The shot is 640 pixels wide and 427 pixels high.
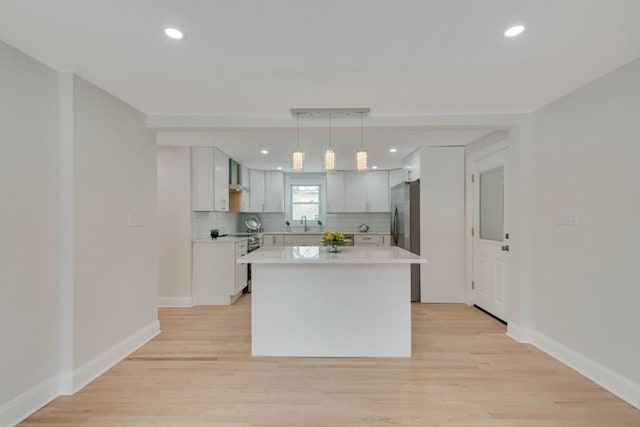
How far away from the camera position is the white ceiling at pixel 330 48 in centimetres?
158

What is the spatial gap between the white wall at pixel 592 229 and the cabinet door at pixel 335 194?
392 centimetres

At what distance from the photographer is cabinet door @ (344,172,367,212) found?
258 inches

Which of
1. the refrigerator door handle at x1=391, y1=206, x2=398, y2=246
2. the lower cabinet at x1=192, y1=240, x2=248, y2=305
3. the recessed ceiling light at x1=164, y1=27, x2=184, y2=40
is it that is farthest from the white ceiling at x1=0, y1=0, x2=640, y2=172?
the refrigerator door handle at x1=391, y1=206, x2=398, y2=246

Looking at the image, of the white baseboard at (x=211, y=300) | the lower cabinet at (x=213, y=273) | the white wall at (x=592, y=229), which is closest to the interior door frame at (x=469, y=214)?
the white wall at (x=592, y=229)

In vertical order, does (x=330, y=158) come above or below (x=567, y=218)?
above

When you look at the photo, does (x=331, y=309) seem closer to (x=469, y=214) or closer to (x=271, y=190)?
(x=469, y=214)

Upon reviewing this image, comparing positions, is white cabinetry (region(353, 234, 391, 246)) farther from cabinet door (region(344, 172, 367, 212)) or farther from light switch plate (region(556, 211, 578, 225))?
light switch plate (region(556, 211, 578, 225))

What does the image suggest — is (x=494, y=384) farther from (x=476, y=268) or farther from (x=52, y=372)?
(x=52, y=372)

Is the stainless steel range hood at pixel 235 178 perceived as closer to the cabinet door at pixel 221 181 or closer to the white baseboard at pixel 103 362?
the cabinet door at pixel 221 181

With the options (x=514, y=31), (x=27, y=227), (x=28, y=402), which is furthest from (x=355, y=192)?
(x=28, y=402)

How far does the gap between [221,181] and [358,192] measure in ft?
9.64

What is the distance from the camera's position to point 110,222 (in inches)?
104

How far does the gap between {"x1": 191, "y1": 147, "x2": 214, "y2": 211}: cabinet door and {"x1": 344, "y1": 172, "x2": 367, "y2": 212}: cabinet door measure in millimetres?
2993

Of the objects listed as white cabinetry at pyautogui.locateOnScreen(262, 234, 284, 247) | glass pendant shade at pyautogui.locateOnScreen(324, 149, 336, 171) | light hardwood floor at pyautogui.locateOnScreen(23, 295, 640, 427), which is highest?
glass pendant shade at pyautogui.locateOnScreen(324, 149, 336, 171)
